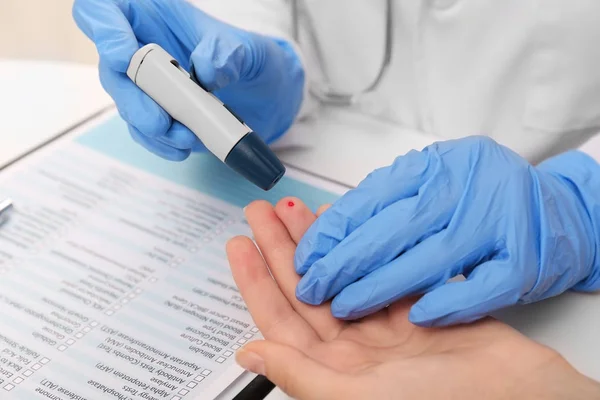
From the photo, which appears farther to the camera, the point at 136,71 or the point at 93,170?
the point at 93,170

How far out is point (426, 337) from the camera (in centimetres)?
46

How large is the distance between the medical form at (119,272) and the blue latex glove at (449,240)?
0.10m

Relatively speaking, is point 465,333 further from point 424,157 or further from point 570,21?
point 570,21

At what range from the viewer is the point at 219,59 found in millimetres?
567

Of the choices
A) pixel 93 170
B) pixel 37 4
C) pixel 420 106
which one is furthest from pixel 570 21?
pixel 37 4

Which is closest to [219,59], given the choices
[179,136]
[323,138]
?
[179,136]

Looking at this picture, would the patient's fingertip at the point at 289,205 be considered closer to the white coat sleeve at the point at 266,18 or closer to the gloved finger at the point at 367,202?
the gloved finger at the point at 367,202

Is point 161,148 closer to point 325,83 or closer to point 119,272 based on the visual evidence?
point 119,272

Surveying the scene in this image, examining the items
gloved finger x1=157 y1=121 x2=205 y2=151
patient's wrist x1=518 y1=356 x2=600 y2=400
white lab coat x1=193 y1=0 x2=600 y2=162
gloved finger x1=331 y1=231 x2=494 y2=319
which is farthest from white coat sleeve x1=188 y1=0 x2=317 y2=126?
patient's wrist x1=518 y1=356 x2=600 y2=400

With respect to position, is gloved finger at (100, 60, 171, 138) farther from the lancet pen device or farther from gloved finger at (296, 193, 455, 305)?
gloved finger at (296, 193, 455, 305)

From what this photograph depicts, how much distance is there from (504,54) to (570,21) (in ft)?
0.23

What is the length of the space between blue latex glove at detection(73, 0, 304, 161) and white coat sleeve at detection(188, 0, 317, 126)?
13 mm

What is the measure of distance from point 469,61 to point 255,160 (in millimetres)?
292

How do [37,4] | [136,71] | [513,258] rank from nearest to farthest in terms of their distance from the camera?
[513,258], [136,71], [37,4]
